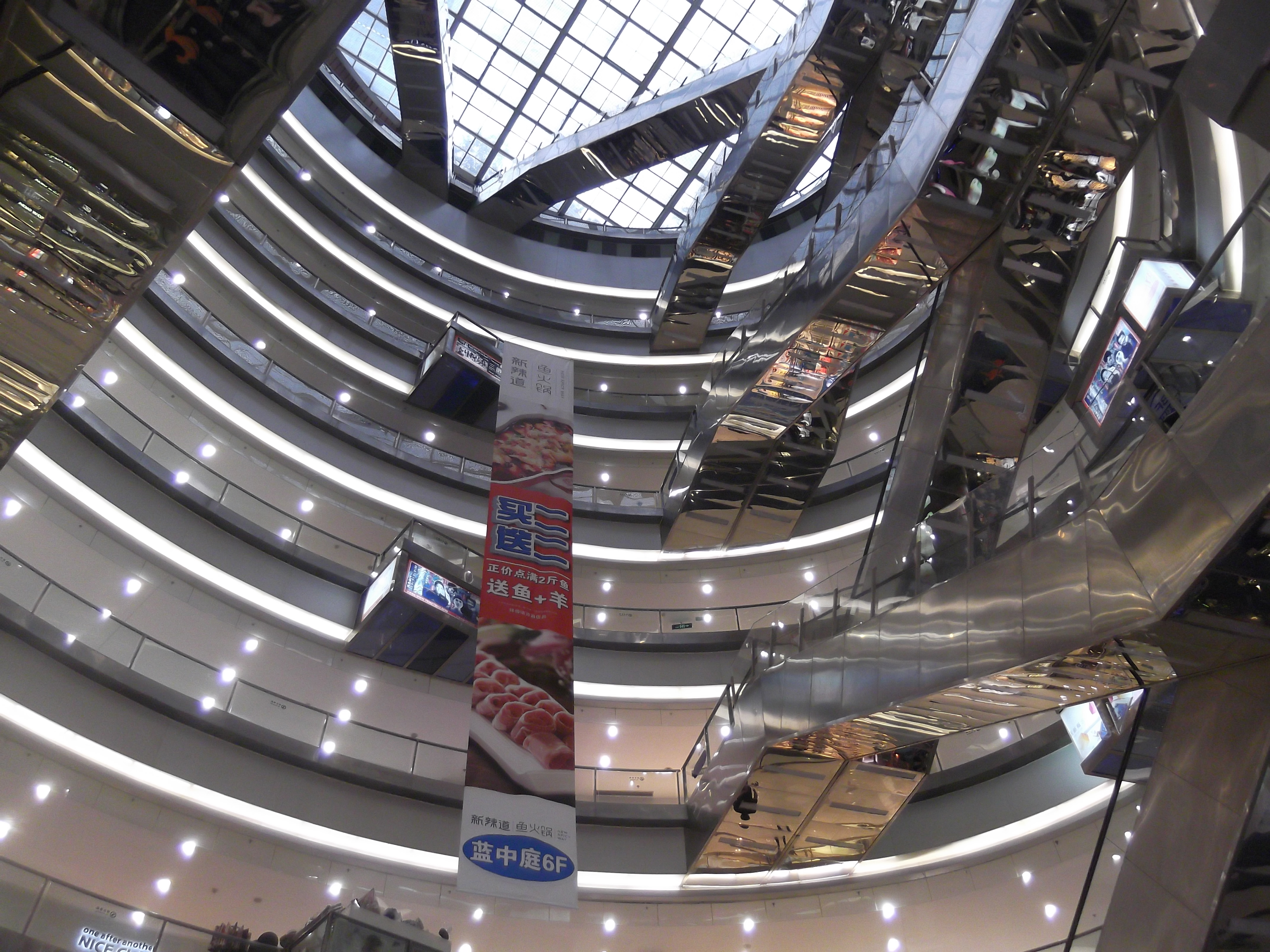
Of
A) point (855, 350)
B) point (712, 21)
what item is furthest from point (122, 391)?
point (712, 21)

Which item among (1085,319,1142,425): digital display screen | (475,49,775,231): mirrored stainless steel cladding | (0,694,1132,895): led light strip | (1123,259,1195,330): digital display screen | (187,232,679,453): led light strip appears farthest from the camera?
(475,49,775,231): mirrored stainless steel cladding

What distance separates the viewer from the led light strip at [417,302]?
21.8 metres

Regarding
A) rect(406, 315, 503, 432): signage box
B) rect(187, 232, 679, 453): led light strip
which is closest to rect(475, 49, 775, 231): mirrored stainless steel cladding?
rect(406, 315, 503, 432): signage box

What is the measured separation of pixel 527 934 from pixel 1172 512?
1032 centimetres

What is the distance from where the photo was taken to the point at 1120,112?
8906 mm

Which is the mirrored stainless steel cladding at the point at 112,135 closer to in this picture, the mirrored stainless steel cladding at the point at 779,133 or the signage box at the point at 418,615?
the signage box at the point at 418,615

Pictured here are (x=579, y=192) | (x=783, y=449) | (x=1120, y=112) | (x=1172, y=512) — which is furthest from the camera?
(x=579, y=192)

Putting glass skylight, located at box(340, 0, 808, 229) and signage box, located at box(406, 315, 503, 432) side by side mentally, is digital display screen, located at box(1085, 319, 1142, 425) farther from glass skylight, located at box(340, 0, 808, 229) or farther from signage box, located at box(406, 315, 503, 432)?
glass skylight, located at box(340, 0, 808, 229)

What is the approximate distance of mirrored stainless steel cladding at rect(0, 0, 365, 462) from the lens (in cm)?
410

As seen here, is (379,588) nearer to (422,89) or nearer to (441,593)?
(441,593)

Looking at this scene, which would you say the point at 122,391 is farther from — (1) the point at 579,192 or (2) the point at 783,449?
(1) the point at 579,192

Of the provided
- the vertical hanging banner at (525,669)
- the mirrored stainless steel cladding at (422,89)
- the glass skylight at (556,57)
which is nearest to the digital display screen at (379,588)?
the vertical hanging banner at (525,669)

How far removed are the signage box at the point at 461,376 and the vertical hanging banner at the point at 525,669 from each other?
518 cm

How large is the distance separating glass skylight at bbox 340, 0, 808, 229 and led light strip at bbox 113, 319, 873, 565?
12.8 metres
